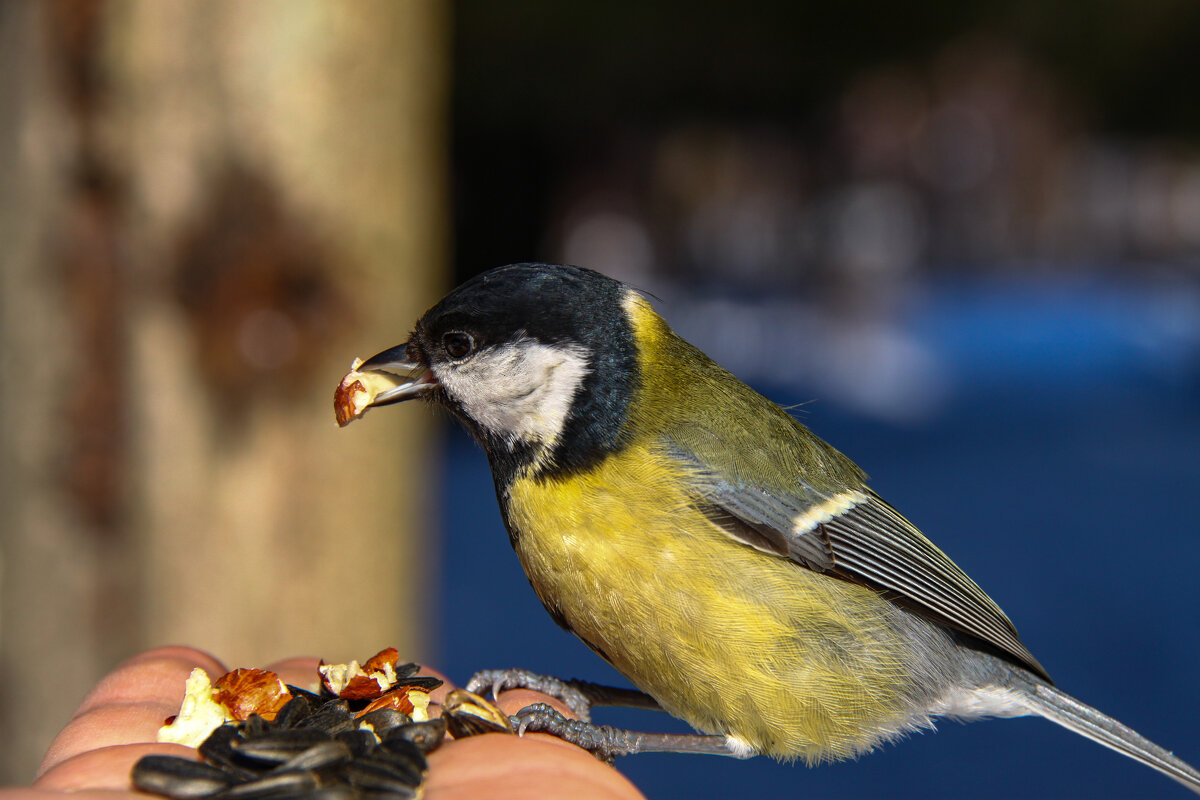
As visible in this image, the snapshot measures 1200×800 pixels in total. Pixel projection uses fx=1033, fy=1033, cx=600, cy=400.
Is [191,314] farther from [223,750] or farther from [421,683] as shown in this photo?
[223,750]

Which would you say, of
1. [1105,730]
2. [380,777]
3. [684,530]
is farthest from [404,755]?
[1105,730]

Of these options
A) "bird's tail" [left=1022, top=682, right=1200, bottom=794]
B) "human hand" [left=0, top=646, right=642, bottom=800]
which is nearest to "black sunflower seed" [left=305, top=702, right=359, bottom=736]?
"human hand" [left=0, top=646, right=642, bottom=800]

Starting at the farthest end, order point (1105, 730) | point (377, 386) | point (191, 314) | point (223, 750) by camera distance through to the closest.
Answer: point (191, 314) < point (1105, 730) < point (377, 386) < point (223, 750)

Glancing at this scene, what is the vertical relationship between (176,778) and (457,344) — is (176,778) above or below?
below

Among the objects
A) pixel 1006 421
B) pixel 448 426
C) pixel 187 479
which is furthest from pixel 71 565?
pixel 1006 421

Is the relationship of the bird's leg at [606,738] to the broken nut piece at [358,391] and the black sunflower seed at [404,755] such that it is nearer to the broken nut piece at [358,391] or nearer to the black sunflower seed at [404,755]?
the black sunflower seed at [404,755]

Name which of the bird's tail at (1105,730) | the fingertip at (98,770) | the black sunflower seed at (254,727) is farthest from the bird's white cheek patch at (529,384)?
the bird's tail at (1105,730)

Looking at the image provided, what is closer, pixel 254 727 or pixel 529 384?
pixel 254 727
